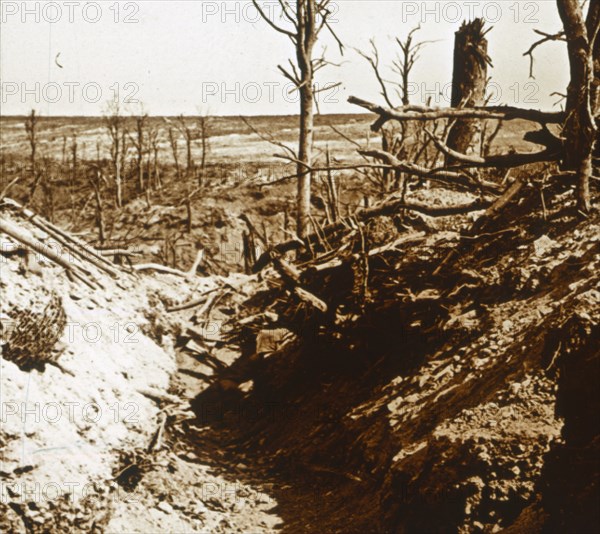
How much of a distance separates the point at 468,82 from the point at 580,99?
12.3 feet

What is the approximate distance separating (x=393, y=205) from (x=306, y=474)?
10.1ft

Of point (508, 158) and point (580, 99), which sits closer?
point (580, 99)

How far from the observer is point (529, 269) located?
6105 mm

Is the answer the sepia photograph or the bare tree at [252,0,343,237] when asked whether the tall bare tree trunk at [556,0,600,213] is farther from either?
the bare tree at [252,0,343,237]

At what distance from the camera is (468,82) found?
9.91 meters

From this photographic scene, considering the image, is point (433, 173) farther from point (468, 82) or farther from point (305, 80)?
point (305, 80)

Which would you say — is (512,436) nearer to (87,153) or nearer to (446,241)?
(446,241)

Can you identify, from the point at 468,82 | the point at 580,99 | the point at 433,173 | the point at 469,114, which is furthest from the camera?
the point at 468,82

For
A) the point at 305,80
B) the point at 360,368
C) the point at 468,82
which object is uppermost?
the point at 305,80

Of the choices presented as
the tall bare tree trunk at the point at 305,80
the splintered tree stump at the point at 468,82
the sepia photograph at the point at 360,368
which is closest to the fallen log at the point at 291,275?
the sepia photograph at the point at 360,368

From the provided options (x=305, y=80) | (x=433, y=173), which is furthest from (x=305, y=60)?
(x=433, y=173)

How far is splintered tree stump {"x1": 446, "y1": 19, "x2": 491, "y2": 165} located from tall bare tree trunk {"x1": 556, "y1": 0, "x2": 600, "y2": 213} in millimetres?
3245

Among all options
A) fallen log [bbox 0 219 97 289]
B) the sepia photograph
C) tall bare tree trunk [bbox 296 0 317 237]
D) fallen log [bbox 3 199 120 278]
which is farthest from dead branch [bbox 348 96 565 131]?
tall bare tree trunk [bbox 296 0 317 237]

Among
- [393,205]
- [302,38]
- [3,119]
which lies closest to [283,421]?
[393,205]
